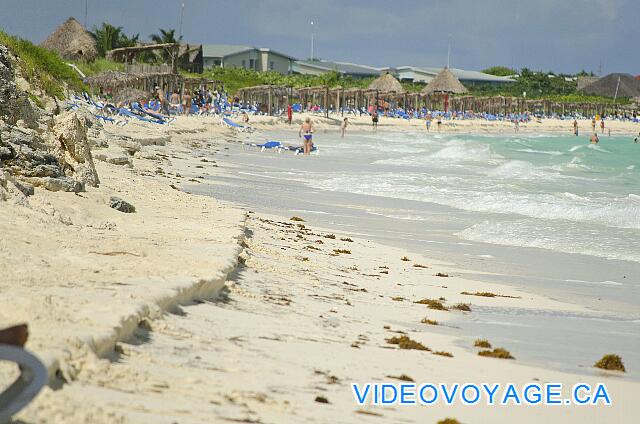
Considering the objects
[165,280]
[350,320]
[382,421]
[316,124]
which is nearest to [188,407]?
[382,421]

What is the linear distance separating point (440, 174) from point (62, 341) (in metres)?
19.8

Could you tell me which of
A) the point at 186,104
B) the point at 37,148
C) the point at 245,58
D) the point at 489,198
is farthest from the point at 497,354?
the point at 245,58

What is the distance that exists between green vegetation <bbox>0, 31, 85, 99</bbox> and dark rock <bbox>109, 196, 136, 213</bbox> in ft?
27.9

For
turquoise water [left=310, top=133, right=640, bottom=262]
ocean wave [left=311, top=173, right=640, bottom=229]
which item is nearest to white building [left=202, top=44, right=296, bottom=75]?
turquoise water [left=310, top=133, right=640, bottom=262]

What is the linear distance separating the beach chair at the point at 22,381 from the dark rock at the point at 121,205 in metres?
5.96

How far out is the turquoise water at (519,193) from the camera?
1223 cm

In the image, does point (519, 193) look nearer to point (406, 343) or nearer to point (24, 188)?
point (24, 188)

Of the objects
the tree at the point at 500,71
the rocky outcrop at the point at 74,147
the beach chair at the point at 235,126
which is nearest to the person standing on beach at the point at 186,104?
the beach chair at the point at 235,126

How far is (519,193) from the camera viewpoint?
18547 millimetres

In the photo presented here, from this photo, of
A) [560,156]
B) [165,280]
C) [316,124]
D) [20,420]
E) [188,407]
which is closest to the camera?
[20,420]

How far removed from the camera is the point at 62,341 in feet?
12.1

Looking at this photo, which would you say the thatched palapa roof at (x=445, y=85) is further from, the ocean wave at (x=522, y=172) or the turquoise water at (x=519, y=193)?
the ocean wave at (x=522, y=172)

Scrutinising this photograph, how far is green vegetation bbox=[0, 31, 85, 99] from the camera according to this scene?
1834cm

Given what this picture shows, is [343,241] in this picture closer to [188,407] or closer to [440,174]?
[188,407]
